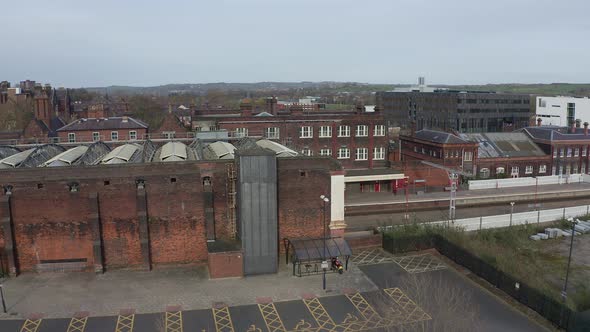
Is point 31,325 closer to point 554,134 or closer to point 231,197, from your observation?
point 231,197

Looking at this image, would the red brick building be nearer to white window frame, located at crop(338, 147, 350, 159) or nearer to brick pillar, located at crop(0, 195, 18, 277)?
white window frame, located at crop(338, 147, 350, 159)

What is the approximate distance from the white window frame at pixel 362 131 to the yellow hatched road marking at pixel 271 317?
34.3m

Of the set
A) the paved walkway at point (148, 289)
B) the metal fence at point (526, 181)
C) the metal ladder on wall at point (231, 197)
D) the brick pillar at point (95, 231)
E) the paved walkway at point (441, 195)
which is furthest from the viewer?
the metal fence at point (526, 181)

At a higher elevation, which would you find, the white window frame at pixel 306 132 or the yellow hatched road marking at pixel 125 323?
the white window frame at pixel 306 132

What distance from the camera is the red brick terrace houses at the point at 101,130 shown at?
5113 centimetres

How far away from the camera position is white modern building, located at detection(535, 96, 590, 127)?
288 ft

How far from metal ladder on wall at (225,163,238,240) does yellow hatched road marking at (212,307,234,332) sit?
21.4 feet

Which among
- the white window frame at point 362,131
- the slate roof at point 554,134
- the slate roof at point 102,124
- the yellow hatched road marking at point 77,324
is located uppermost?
the slate roof at point 102,124

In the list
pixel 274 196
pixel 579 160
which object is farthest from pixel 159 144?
pixel 579 160

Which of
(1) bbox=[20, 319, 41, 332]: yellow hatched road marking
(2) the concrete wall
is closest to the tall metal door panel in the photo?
(2) the concrete wall

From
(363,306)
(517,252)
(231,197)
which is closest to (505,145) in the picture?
(517,252)

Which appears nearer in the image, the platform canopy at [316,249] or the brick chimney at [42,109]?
the platform canopy at [316,249]

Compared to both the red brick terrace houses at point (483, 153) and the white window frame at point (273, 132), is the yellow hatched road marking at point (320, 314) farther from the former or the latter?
the red brick terrace houses at point (483, 153)

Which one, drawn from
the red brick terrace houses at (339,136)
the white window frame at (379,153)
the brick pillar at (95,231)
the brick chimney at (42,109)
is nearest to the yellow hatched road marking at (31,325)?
the brick pillar at (95,231)
